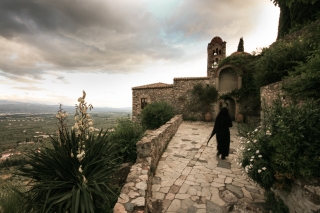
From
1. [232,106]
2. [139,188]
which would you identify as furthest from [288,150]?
[232,106]

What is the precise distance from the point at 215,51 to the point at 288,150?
908 inches

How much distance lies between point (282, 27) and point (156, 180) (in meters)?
15.6

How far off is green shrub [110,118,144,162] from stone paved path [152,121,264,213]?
1.08m

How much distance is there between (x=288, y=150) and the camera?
2.15 m

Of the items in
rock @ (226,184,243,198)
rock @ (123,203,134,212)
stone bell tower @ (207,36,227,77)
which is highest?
stone bell tower @ (207,36,227,77)

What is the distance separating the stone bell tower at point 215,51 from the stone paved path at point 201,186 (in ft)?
62.6

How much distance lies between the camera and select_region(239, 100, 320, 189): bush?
1.98 m

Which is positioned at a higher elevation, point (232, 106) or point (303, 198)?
point (232, 106)

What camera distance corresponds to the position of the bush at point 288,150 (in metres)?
1.98

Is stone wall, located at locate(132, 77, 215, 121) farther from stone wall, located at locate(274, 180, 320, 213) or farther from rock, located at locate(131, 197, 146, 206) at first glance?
rock, located at locate(131, 197, 146, 206)

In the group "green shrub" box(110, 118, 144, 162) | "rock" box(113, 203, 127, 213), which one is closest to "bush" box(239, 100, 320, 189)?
"rock" box(113, 203, 127, 213)

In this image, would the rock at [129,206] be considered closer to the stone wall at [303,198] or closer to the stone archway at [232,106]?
the stone wall at [303,198]

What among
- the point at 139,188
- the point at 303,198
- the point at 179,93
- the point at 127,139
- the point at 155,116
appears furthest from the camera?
the point at 179,93

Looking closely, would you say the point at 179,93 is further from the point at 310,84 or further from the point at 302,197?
the point at 302,197
